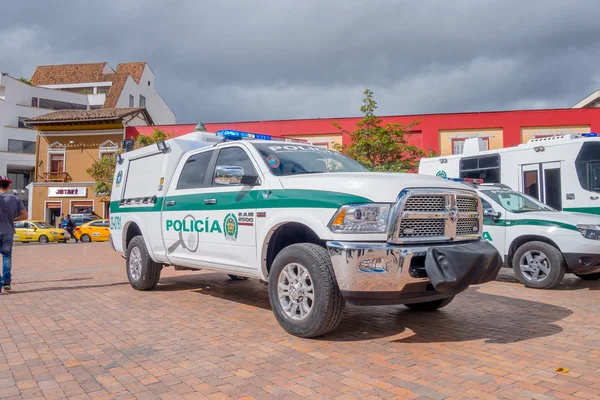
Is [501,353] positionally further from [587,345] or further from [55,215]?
[55,215]

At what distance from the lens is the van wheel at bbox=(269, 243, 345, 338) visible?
14.0 feet

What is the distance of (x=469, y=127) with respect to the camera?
26.8 m

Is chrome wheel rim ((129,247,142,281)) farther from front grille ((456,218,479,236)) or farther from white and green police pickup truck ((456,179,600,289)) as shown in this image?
white and green police pickup truck ((456,179,600,289))

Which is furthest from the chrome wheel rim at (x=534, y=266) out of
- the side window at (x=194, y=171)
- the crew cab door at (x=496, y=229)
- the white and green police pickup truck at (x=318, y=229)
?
the side window at (x=194, y=171)

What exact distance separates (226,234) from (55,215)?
36.5 metres

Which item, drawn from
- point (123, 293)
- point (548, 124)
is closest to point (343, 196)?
point (123, 293)

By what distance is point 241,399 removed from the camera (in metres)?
3.13

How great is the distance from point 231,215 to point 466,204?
2.51 metres

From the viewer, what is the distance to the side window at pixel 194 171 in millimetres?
6145

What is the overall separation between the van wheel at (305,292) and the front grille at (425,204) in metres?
0.87

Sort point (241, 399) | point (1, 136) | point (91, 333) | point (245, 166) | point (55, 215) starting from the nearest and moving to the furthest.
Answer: point (241, 399), point (91, 333), point (245, 166), point (55, 215), point (1, 136)

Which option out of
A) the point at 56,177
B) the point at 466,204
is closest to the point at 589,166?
the point at 466,204

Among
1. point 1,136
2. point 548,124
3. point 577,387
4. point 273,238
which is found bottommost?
point 577,387

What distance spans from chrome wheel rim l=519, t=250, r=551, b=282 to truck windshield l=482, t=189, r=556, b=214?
781 mm
